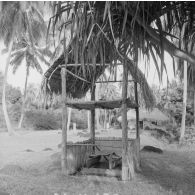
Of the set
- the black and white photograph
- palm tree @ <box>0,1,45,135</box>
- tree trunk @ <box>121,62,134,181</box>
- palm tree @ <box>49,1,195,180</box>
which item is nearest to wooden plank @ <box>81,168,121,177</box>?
the black and white photograph

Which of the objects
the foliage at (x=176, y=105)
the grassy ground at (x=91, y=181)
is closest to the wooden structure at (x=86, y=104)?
the grassy ground at (x=91, y=181)

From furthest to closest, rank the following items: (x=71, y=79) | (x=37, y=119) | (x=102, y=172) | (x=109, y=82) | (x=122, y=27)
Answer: (x=37, y=119)
(x=71, y=79)
(x=102, y=172)
(x=109, y=82)
(x=122, y=27)

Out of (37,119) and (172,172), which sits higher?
(37,119)

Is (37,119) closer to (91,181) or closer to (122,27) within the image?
(91,181)

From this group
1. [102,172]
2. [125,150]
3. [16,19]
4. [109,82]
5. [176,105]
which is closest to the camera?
[109,82]

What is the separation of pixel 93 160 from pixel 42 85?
2744mm

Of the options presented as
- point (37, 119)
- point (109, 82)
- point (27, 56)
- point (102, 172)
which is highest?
point (27, 56)

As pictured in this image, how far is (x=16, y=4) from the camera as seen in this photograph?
18750mm

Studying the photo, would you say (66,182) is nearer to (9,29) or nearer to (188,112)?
(9,29)

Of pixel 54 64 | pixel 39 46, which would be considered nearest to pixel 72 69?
pixel 54 64

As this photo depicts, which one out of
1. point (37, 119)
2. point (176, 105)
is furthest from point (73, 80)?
point (37, 119)

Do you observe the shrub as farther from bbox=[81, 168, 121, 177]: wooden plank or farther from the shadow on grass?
bbox=[81, 168, 121, 177]: wooden plank

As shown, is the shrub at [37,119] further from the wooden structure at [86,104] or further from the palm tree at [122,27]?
the palm tree at [122,27]

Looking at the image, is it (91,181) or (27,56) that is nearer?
(91,181)
